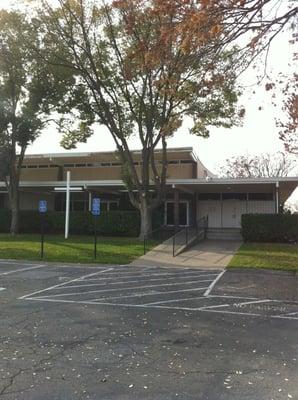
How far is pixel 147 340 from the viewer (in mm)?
7695

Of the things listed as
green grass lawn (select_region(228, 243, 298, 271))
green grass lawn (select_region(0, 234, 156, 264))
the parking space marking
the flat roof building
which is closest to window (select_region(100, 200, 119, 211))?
the flat roof building

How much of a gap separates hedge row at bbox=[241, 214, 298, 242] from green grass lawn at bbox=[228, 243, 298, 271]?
44.6 inches

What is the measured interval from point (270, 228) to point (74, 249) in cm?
1069

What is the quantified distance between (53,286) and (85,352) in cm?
675

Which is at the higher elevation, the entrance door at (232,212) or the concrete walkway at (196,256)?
the entrance door at (232,212)

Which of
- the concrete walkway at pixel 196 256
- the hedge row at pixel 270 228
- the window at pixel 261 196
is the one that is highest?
the window at pixel 261 196

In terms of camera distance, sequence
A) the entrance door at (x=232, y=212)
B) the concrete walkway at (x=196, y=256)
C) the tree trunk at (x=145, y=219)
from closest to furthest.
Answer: the concrete walkway at (x=196, y=256) → the tree trunk at (x=145, y=219) → the entrance door at (x=232, y=212)

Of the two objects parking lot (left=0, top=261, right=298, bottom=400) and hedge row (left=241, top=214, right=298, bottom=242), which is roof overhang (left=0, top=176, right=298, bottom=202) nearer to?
hedge row (left=241, top=214, right=298, bottom=242)

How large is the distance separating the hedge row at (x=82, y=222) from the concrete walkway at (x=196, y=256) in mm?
3999

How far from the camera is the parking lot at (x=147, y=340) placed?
18.4 ft

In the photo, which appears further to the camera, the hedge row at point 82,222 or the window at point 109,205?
the window at point 109,205

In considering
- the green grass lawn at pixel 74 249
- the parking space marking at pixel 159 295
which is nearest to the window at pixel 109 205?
the green grass lawn at pixel 74 249

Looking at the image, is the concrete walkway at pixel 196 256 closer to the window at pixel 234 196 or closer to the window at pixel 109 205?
the window at pixel 234 196

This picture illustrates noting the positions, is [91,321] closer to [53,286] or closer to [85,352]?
[85,352]
